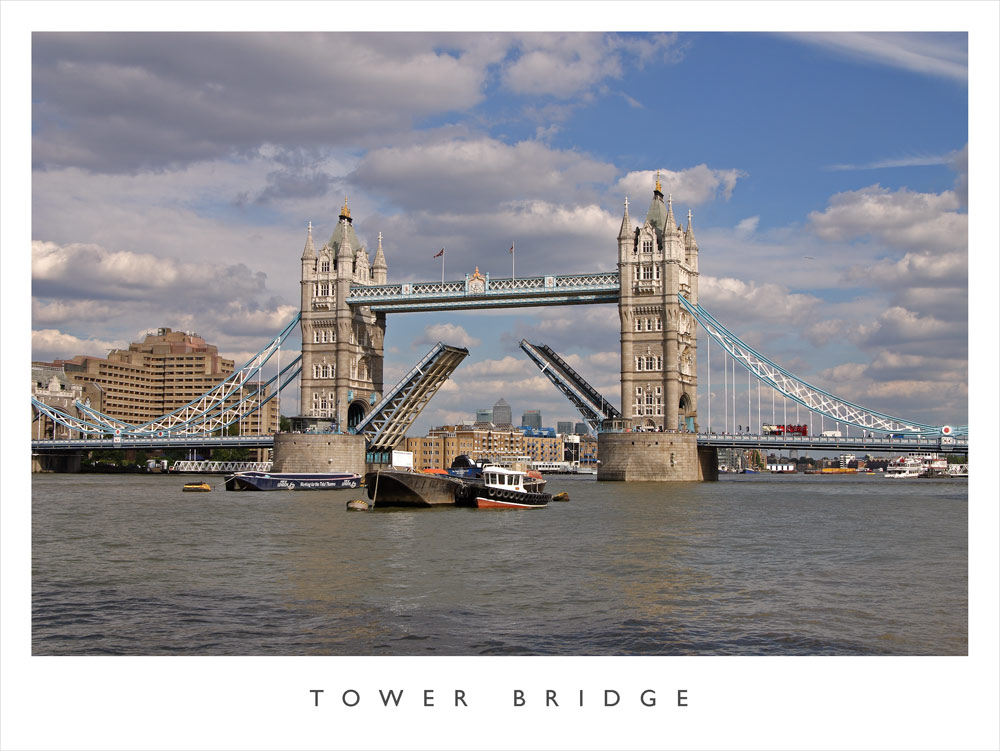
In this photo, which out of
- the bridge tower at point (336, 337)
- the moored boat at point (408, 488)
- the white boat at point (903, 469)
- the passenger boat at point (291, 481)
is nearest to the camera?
the moored boat at point (408, 488)

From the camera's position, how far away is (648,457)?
275 ft

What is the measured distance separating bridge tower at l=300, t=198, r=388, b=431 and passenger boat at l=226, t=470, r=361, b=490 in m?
20.1

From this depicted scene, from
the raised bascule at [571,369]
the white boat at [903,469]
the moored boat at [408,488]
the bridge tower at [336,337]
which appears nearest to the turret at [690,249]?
the raised bascule at [571,369]

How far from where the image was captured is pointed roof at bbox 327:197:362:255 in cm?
10300

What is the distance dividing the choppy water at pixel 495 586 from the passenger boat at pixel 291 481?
31832 mm

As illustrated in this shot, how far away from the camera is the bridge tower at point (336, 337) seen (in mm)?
99812

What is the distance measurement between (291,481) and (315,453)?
17.4 meters

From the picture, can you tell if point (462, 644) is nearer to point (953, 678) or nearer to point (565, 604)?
point (565, 604)

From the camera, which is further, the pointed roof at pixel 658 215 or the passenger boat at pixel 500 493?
the pointed roof at pixel 658 215

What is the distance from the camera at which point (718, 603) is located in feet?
68.8

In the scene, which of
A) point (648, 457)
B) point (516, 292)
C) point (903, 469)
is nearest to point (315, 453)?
point (516, 292)

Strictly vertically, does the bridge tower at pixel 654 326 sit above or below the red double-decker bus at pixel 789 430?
above

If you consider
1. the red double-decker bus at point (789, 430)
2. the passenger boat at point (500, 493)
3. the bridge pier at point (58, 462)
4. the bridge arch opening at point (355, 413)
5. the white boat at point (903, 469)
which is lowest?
the white boat at point (903, 469)

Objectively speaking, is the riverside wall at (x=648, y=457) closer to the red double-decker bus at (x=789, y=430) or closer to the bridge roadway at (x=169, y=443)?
the red double-decker bus at (x=789, y=430)
